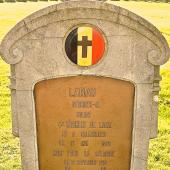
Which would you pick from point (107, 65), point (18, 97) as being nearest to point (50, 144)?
point (18, 97)

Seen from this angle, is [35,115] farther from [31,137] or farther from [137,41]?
[137,41]

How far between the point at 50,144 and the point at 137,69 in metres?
1.43

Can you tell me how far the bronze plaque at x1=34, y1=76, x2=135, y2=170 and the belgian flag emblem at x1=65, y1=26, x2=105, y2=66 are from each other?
241mm

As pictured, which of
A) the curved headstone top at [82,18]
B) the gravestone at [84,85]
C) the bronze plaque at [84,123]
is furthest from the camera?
the bronze plaque at [84,123]

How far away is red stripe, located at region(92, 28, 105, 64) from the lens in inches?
197

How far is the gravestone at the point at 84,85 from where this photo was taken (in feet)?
16.4

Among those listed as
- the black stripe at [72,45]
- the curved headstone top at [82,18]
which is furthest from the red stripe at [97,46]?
the black stripe at [72,45]

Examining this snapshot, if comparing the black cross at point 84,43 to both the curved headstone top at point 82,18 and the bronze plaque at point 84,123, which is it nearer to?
the curved headstone top at point 82,18

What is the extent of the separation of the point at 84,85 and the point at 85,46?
494 mm

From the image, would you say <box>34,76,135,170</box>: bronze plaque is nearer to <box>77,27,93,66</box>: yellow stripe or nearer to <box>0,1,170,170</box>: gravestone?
<box>0,1,170,170</box>: gravestone

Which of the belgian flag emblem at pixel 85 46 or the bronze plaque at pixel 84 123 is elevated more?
the belgian flag emblem at pixel 85 46

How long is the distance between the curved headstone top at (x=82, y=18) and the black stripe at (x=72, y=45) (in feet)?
0.34

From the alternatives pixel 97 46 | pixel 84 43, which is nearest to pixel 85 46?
pixel 84 43

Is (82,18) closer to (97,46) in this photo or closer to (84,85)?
(97,46)
